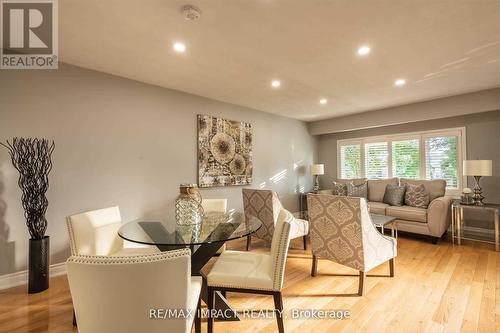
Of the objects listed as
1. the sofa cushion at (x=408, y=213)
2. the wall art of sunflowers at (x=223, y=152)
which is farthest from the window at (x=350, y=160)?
the wall art of sunflowers at (x=223, y=152)

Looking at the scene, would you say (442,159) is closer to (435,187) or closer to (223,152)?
(435,187)

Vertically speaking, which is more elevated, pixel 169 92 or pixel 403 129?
pixel 169 92

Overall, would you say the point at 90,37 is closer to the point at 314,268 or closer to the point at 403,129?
the point at 314,268

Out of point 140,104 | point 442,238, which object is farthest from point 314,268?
point 140,104

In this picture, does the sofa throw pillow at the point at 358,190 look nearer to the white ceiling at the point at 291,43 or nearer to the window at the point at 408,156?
the window at the point at 408,156

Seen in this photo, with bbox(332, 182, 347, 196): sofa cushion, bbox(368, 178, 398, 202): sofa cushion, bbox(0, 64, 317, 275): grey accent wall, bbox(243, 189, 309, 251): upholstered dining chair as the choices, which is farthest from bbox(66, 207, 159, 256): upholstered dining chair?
bbox(368, 178, 398, 202): sofa cushion

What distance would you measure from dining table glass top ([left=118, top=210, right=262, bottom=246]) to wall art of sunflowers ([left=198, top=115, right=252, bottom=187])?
1742mm

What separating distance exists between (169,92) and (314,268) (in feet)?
10.5

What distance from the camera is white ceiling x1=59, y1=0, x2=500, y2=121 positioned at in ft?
6.08

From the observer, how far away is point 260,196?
344cm

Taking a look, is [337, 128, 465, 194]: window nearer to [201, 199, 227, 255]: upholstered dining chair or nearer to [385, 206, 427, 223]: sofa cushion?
[385, 206, 427, 223]: sofa cushion

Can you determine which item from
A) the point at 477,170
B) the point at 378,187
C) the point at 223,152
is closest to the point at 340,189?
the point at 378,187

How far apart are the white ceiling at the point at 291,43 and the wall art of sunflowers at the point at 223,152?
64cm

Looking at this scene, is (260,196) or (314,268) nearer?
(314,268)
